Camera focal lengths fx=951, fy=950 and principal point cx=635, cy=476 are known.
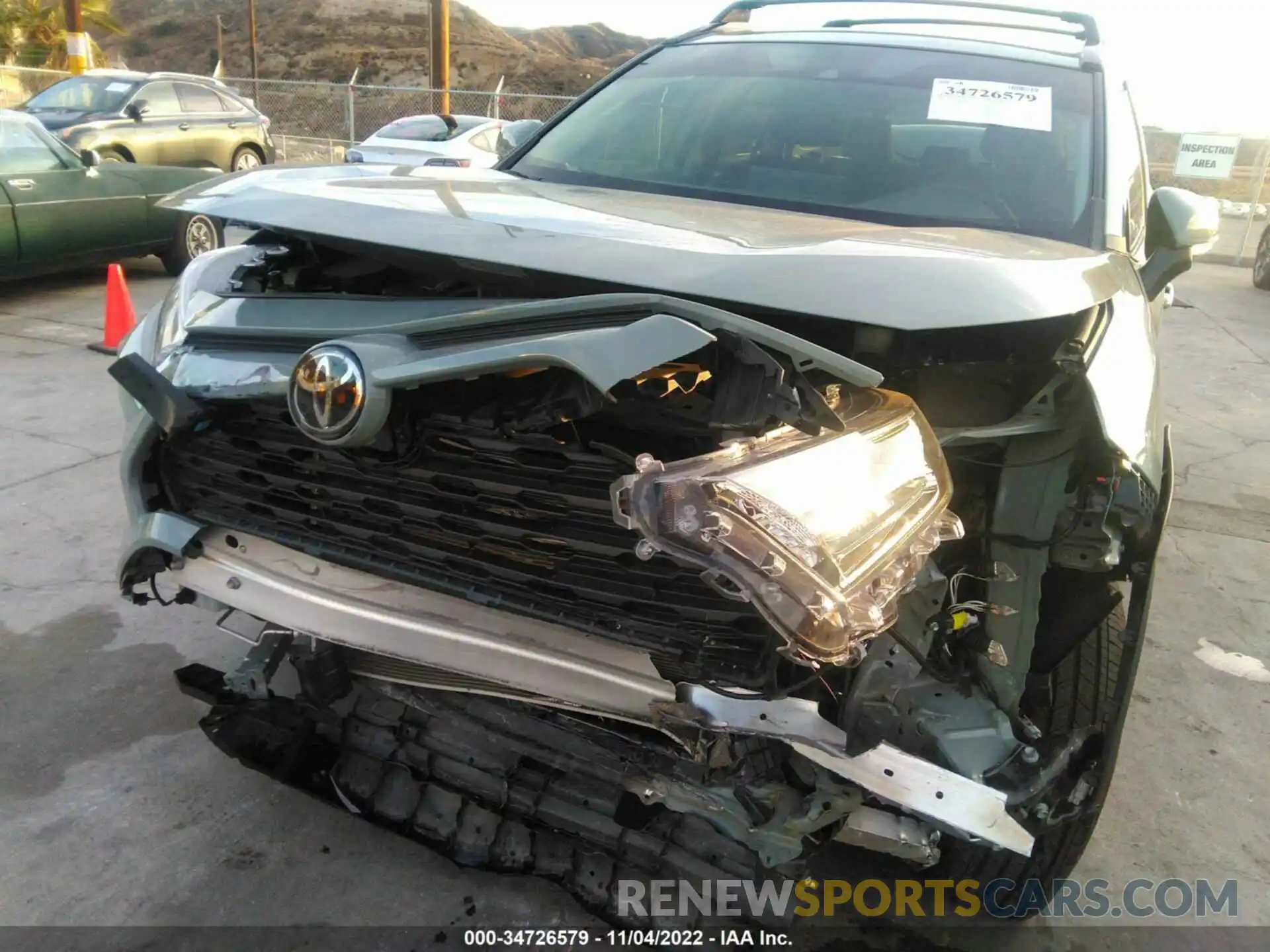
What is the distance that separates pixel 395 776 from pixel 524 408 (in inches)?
45.9

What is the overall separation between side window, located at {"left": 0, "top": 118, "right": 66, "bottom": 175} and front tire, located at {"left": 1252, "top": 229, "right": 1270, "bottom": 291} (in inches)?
543

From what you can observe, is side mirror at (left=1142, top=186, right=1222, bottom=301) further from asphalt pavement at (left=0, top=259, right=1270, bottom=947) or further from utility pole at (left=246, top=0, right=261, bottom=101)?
utility pole at (left=246, top=0, right=261, bottom=101)

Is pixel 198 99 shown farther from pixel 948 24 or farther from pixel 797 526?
pixel 797 526

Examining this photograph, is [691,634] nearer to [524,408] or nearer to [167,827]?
[524,408]

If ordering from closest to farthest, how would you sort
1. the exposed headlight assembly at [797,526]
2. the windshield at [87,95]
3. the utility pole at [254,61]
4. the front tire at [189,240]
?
the exposed headlight assembly at [797,526] → the front tire at [189,240] → the windshield at [87,95] → the utility pole at [254,61]

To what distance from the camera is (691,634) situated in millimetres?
1569

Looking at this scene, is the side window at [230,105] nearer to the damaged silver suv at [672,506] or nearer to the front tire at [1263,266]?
the damaged silver suv at [672,506]

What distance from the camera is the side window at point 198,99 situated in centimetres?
1127

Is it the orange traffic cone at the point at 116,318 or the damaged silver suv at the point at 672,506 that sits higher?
the damaged silver suv at the point at 672,506

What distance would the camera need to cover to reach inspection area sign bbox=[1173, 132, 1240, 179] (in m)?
15.3

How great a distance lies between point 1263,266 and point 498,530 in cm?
1428

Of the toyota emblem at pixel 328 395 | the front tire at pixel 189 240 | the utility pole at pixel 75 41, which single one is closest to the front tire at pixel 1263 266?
the front tire at pixel 189 240

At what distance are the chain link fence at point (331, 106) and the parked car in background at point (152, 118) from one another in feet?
13.7

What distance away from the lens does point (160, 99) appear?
11.0 m
